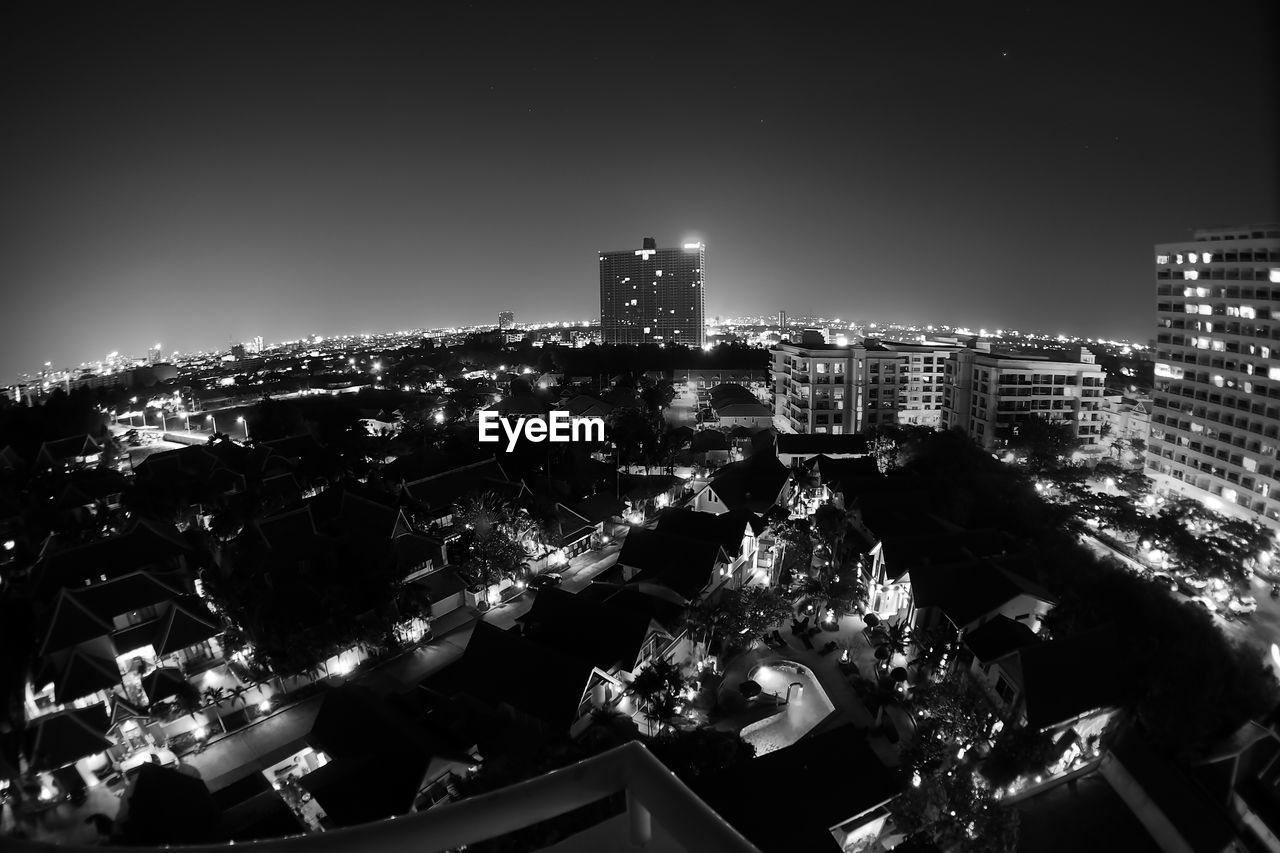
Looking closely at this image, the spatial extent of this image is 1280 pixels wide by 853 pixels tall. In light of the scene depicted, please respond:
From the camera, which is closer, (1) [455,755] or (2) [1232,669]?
(1) [455,755]

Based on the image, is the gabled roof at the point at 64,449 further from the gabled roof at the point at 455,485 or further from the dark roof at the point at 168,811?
the dark roof at the point at 168,811

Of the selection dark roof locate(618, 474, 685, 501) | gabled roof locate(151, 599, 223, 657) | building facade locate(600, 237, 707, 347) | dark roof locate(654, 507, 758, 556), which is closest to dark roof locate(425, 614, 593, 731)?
gabled roof locate(151, 599, 223, 657)

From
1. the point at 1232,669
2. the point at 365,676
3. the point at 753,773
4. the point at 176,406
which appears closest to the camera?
the point at 753,773

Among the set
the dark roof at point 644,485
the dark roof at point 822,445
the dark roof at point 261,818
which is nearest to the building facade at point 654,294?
the dark roof at point 822,445

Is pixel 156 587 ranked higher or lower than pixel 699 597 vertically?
higher

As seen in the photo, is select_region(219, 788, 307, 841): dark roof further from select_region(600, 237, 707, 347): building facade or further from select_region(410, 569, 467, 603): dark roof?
select_region(600, 237, 707, 347): building facade

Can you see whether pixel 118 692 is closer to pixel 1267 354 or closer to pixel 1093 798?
pixel 1093 798

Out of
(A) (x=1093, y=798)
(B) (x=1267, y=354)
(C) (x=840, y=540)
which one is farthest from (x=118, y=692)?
(B) (x=1267, y=354)
